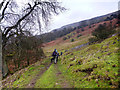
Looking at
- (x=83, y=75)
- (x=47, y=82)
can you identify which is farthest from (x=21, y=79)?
(x=83, y=75)

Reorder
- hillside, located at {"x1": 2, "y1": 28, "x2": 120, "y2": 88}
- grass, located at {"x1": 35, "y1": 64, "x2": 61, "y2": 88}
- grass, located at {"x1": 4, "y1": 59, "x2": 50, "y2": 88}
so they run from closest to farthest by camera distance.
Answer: hillside, located at {"x1": 2, "y1": 28, "x2": 120, "y2": 88}, grass, located at {"x1": 35, "y1": 64, "x2": 61, "y2": 88}, grass, located at {"x1": 4, "y1": 59, "x2": 50, "y2": 88}

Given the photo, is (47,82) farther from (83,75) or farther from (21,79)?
(21,79)

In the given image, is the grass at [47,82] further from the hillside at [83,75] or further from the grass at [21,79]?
the grass at [21,79]

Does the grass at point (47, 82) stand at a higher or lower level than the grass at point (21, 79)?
higher

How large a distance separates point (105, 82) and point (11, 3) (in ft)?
37.9

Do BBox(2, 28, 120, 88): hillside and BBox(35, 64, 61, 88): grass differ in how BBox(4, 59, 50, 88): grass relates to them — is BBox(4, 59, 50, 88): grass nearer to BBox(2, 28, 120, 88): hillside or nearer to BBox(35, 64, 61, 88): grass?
BBox(2, 28, 120, 88): hillside

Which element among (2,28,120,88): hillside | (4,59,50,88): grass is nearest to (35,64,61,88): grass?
(2,28,120,88): hillside

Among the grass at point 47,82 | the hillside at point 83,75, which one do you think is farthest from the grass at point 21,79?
the grass at point 47,82

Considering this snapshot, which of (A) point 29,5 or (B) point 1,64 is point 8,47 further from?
(A) point 29,5

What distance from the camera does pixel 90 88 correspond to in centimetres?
386

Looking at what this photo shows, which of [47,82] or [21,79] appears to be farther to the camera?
[21,79]

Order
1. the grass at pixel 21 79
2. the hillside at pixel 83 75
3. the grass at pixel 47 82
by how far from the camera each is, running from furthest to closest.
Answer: the grass at pixel 21 79
the grass at pixel 47 82
the hillside at pixel 83 75

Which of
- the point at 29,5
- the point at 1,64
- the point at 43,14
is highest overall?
the point at 29,5

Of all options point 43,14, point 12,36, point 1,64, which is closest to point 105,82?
point 43,14
